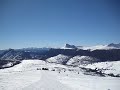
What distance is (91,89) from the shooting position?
63719 millimetres

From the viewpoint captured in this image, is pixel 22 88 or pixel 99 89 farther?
pixel 99 89

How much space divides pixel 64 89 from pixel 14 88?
1569 centimetres

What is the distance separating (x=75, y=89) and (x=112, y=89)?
12717 millimetres

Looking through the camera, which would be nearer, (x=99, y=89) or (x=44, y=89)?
(x=44, y=89)

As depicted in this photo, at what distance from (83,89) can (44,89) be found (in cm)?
1262

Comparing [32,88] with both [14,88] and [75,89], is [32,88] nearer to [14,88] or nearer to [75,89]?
[14,88]

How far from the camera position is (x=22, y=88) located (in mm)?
60688

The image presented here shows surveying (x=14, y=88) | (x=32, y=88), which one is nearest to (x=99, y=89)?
(x=32, y=88)

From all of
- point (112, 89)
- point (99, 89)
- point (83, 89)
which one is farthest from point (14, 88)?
point (112, 89)

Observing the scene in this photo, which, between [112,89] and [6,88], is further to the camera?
[112,89]

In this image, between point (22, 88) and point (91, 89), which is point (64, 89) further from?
point (22, 88)

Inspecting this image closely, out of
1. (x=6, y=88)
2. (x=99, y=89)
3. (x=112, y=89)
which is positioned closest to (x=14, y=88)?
(x=6, y=88)

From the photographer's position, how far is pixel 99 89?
65.3m

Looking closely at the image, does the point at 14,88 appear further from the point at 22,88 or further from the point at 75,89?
the point at 75,89
